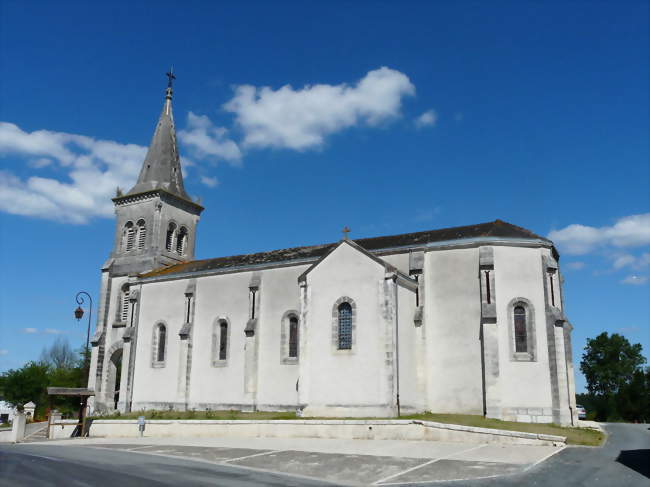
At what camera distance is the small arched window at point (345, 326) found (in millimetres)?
26250

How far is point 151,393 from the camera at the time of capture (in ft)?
116

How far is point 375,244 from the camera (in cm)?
3203

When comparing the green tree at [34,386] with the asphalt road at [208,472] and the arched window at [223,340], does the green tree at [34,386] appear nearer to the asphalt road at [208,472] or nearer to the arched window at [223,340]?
the arched window at [223,340]

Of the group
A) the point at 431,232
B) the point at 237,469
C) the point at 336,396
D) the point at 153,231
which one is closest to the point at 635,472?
the point at 237,469

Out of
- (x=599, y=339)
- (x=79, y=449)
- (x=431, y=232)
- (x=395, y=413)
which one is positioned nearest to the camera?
(x=79, y=449)

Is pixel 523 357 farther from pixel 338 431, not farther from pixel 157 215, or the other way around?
pixel 157 215

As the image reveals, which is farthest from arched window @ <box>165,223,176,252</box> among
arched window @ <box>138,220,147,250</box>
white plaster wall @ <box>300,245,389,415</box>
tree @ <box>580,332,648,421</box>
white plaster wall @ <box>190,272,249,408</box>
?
tree @ <box>580,332,648,421</box>

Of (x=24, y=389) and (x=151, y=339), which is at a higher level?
(x=151, y=339)

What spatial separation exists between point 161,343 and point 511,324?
2177 cm

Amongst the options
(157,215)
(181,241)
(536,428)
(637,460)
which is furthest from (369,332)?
(181,241)

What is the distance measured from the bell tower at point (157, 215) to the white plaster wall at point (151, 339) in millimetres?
3615

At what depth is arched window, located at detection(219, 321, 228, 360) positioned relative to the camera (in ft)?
110

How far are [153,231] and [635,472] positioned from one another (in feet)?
113

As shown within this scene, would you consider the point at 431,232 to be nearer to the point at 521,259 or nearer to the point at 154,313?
the point at 521,259
